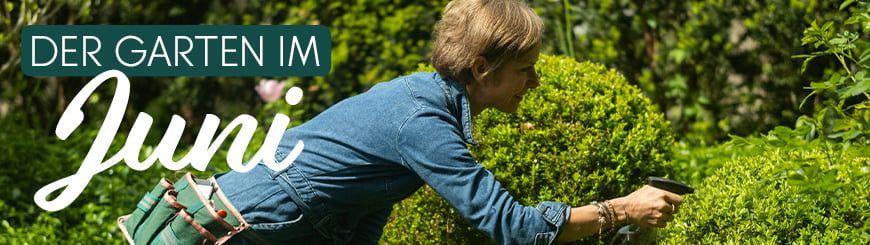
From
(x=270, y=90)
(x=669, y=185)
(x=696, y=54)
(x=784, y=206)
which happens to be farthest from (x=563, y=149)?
(x=270, y=90)

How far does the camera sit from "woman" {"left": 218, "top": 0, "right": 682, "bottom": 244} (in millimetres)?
2893

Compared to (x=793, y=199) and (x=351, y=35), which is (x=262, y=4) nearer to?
(x=351, y=35)

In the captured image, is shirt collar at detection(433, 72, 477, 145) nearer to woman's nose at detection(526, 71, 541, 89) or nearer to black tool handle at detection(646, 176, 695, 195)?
woman's nose at detection(526, 71, 541, 89)

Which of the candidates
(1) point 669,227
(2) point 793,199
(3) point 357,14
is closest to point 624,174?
(1) point 669,227

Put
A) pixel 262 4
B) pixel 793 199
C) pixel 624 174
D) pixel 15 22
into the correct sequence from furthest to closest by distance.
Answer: pixel 262 4 < pixel 15 22 < pixel 624 174 < pixel 793 199

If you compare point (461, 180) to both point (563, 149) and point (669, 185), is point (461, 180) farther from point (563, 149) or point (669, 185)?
point (563, 149)

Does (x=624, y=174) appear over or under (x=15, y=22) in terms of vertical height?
under

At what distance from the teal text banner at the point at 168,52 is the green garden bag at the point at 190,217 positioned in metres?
2.74

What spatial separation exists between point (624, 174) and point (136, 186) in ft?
8.63

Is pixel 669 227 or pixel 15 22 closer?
pixel 669 227

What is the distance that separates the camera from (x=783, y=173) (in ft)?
11.4

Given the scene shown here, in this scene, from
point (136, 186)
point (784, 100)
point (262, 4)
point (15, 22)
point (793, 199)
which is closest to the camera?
point (793, 199)

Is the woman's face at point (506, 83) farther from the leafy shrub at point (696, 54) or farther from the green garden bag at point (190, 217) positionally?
the leafy shrub at point (696, 54)

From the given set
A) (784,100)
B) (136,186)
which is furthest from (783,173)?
(136,186)
